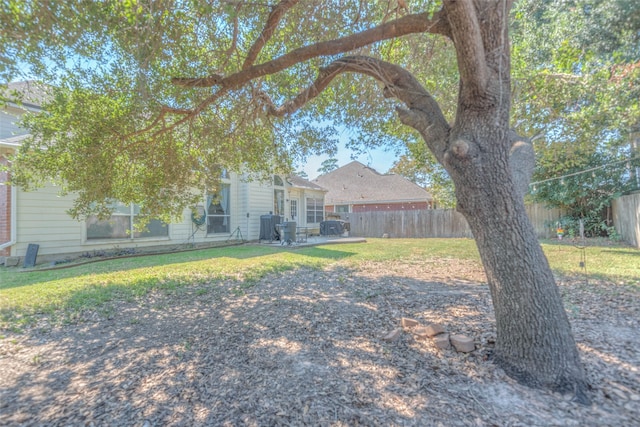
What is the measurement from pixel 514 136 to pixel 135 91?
464 cm

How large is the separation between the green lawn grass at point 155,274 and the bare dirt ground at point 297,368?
79 cm

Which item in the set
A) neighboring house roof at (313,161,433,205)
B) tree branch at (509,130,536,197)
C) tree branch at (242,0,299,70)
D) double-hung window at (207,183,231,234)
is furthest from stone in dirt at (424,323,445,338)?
neighboring house roof at (313,161,433,205)

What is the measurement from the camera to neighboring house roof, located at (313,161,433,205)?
22.3m

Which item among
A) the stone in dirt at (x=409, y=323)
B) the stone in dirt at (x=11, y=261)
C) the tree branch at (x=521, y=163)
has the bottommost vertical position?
the stone in dirt at (x=409, y=323)

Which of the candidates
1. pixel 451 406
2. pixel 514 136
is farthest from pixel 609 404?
pixel 514 136

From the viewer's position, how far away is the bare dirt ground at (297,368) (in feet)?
6.21

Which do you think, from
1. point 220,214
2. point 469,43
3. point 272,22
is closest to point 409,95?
point 469,43

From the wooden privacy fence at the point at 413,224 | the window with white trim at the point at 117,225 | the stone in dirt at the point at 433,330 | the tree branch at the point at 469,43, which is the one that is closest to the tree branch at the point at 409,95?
the tree branch at the point at 469,43

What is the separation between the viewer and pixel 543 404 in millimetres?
1922

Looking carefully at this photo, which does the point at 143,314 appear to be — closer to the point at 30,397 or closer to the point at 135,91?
the point at 30,397

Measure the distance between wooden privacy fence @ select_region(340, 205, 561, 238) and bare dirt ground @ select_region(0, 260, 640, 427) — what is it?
1132 cm

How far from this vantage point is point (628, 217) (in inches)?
370

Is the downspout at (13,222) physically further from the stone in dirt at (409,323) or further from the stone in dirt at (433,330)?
the stone in dirt at (433,330)

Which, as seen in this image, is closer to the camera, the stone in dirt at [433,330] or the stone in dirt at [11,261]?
the stone in dirt at [433,330]
